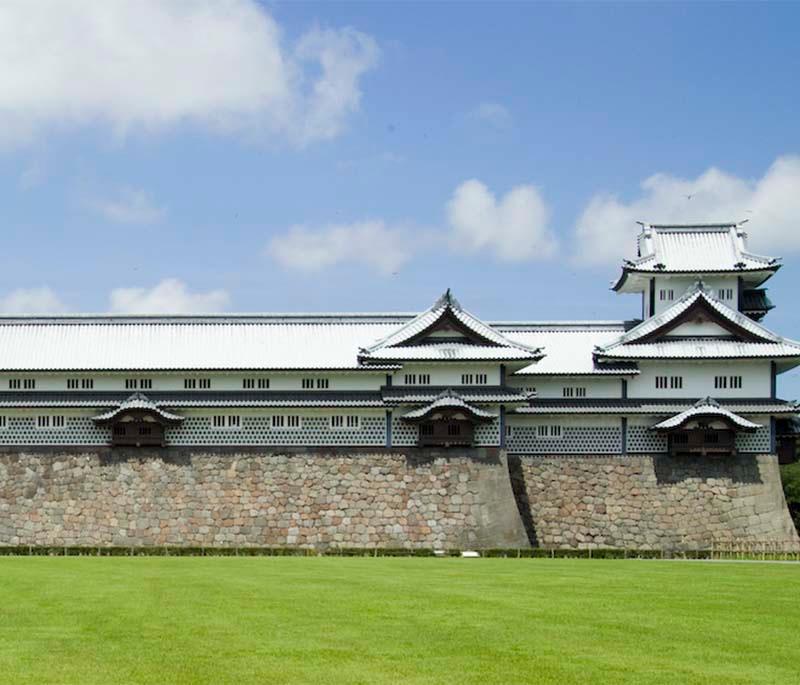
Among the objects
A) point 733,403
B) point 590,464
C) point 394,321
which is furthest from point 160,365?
point 733,403

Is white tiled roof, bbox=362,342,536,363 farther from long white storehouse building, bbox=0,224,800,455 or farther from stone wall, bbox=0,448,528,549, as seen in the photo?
stone wall, bbox=0,448,528,549

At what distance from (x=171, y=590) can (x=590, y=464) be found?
34.8m

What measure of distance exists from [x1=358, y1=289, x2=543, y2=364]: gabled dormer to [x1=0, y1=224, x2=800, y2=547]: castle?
10 centimetres

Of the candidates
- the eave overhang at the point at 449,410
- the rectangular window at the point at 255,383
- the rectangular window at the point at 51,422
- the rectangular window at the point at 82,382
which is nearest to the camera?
the eave overhang at the point at 449,410

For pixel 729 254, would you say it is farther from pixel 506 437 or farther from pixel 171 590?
pixel 171 590

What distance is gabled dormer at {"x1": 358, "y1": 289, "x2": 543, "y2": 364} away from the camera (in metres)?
58.7

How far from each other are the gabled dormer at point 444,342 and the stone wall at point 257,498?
428 centimetres

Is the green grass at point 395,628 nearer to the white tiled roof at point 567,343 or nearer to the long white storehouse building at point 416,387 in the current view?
the long white storehouse building at point 416,387

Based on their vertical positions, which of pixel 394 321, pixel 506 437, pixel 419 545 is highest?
pixel 394 321

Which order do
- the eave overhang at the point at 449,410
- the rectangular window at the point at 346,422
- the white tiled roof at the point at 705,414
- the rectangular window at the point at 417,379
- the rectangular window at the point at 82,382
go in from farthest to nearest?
the rectangular window at the point at 82,382
the rectangular window at the point at 417,379
the rectangular window at the point at 346,422
the white tiled roof at the point at 705,414
the eave overhang at the point at 449,410

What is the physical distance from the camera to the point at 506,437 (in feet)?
200

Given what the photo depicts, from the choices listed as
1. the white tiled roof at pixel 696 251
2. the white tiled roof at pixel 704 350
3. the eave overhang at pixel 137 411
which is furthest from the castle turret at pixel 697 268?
the eave overhang at pixel 137 411

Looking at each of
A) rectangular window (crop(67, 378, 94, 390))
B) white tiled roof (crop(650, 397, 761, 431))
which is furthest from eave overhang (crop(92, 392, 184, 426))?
white tiled roof (crop(650, 397, 761, 431))

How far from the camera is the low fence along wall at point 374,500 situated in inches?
2258
